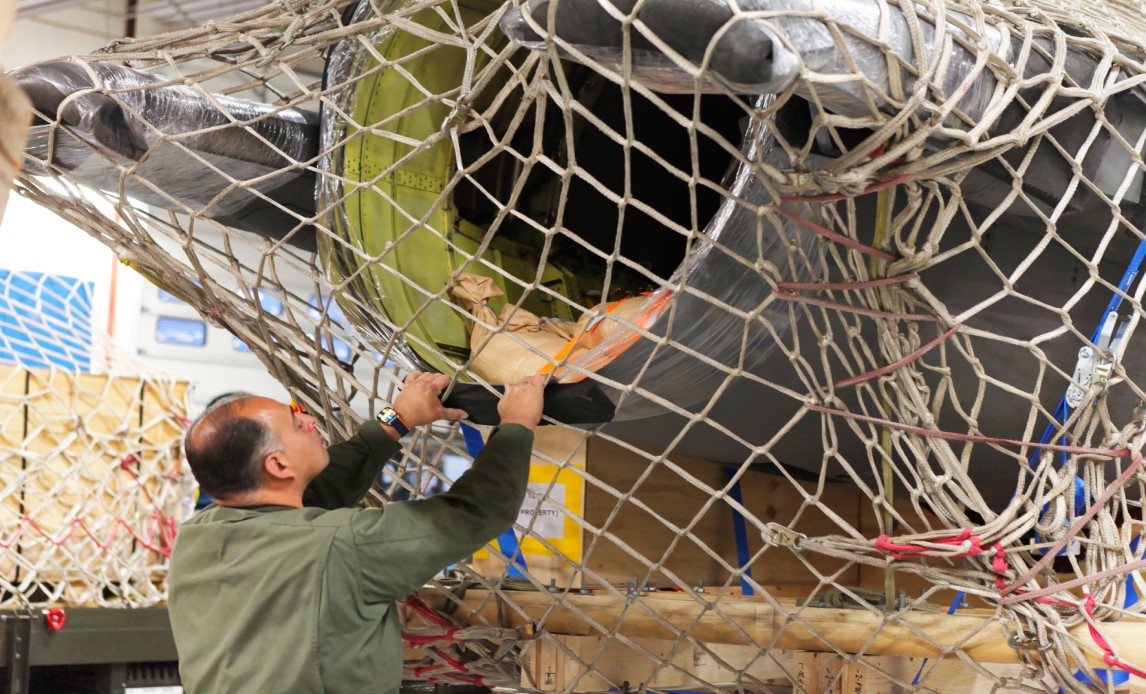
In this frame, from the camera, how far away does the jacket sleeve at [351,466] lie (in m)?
2.04

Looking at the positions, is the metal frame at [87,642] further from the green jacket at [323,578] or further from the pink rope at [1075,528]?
the pink rope at [1075,528]

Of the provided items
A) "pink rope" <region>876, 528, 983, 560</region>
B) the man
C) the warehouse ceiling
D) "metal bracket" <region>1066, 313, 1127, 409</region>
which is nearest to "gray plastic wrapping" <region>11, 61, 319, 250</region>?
the man

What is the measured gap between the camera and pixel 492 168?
97.7 inches

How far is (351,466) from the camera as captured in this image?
2.05 m

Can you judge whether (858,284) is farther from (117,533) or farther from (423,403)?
(117,533)

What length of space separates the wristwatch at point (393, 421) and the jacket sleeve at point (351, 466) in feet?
0.06

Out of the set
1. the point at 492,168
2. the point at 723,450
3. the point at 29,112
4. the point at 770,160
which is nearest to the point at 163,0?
the point at 492,168

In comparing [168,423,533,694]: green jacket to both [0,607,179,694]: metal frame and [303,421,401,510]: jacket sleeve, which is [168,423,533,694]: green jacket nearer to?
[303,421,401,510]: jacket sleeve

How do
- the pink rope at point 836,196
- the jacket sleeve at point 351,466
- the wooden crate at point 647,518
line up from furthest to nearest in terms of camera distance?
1. the wooden crate at point 647,518
2. the jacket sleeve at point 351,466
3. the pink rope at point 836,196

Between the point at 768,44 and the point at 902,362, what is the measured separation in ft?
1.86

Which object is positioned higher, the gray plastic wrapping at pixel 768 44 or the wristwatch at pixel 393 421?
the gray plastic wrapping at pixel 768 44

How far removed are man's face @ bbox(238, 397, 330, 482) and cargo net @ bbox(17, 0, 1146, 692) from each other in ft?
0.71

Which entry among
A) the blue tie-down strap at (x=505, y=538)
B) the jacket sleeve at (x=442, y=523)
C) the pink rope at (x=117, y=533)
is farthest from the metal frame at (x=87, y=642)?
the jacket sleeve at (x=442, y=523)

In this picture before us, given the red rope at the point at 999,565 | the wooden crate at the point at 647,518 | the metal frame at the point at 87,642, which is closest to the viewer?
the red rope at the point at 999,565
